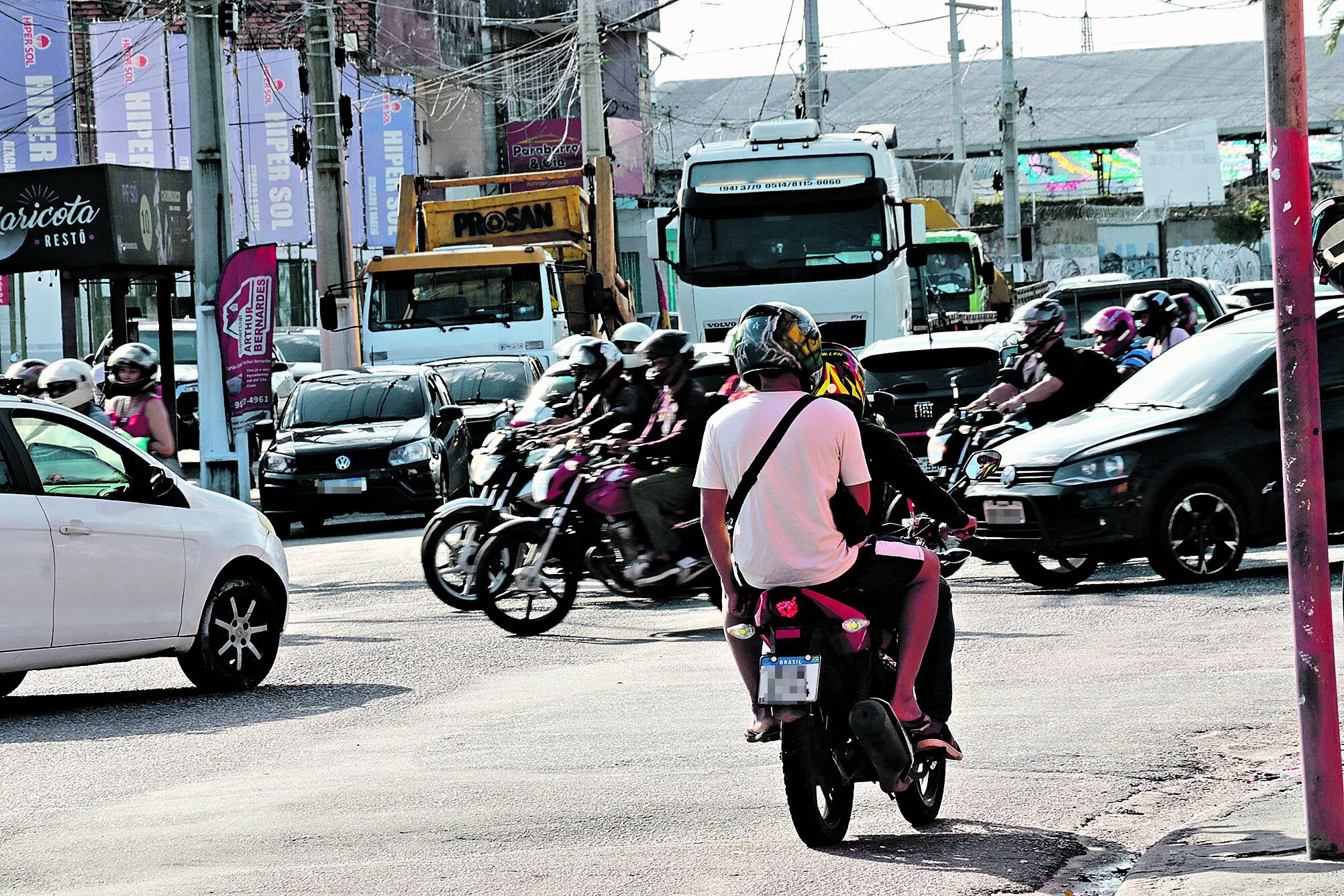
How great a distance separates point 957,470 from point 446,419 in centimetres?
774

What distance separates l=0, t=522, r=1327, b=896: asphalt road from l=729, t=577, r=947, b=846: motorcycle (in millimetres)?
243

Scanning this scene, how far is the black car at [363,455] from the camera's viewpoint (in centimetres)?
2059

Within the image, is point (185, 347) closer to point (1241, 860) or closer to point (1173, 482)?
point (1173, 482)

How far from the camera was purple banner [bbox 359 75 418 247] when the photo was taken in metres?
49.0

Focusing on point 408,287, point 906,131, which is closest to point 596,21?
point 408,287

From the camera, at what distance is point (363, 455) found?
20.6 metres

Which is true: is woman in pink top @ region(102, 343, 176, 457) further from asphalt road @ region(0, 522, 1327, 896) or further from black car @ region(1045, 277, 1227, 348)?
black car @ region(1045, 277, 1227, 348)

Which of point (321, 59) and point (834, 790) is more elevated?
point (321, 59)

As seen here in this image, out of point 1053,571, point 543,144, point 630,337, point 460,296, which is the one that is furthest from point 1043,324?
point 543,144

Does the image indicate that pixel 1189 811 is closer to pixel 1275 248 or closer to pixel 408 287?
pixel 1275 248

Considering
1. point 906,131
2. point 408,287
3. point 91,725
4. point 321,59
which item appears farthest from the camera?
point 906,131

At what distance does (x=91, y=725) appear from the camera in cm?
938

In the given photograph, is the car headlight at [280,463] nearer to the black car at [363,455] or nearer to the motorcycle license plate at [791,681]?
the black car at [363,455]

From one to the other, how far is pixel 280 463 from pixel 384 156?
2970cm
